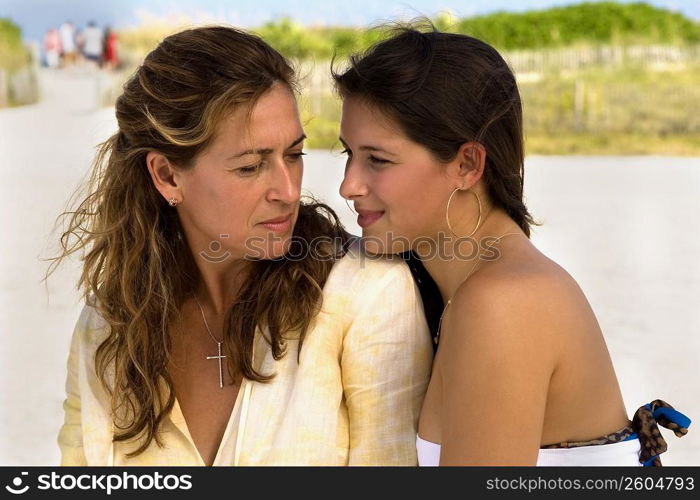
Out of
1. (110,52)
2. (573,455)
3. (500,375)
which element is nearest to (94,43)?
(110,52)

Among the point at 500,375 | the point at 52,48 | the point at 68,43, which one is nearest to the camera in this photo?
the point at 500,375

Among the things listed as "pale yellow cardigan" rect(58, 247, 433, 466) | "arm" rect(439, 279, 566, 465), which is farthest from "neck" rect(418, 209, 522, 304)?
"arm" rect(439, 279, 566, 465)

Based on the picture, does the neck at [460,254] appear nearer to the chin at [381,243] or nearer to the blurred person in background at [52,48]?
the chin at [381,243]

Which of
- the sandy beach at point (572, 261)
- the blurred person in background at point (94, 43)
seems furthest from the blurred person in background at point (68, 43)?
the sandy beach at point (572, 261)

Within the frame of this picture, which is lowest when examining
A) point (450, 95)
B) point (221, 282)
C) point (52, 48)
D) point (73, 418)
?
point (52, 48)

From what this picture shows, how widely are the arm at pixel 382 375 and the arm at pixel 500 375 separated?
0.73 feet

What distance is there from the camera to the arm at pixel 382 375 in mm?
2709

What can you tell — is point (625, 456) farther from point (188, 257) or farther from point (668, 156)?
point (668, 156)

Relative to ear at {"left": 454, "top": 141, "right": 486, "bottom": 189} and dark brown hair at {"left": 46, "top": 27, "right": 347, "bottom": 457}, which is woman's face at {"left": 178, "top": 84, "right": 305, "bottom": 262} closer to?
dark brown hair at {"left": 46, "top": 27, "right": 347, "bottom": 457}

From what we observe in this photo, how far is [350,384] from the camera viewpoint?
2.74 meters

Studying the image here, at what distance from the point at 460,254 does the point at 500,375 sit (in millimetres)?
471

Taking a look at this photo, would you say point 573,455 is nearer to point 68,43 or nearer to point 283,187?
point 283,187

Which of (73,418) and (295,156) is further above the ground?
(295,156)

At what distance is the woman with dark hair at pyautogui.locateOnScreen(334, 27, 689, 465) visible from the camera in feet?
8.07
